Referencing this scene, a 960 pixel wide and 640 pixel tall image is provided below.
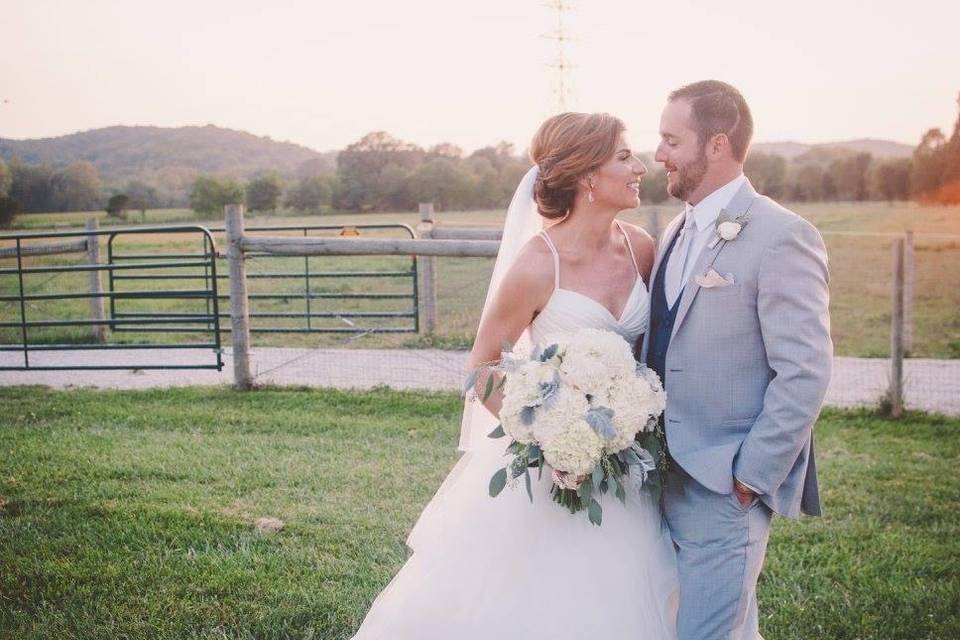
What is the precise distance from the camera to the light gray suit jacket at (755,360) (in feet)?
8.56

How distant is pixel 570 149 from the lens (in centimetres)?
326

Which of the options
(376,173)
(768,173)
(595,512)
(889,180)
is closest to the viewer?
(595,512)

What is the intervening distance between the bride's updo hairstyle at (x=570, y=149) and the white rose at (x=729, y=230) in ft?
2.19

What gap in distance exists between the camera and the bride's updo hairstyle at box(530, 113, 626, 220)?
3244 mm

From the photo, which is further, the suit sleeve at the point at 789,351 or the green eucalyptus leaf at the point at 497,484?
the green eucalyptus leaf at the point at 497,484

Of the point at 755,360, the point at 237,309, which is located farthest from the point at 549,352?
the point at 237,309

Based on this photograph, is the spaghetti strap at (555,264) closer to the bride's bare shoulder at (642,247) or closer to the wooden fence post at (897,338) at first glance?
the bride's bare shoulder at (642,247)

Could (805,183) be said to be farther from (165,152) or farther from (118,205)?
(118,205)

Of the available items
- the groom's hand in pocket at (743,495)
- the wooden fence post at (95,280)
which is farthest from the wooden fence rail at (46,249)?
the groom's hand in pocket at (743,495)

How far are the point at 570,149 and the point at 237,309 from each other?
6.03m

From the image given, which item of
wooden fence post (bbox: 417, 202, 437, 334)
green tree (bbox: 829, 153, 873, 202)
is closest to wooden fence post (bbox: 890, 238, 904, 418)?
wooden fence post (bbox: 417, 202, 437, 334)

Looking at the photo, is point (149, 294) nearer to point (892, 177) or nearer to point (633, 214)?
point (633, 214)

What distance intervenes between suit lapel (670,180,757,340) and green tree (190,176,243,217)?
24.2 metres

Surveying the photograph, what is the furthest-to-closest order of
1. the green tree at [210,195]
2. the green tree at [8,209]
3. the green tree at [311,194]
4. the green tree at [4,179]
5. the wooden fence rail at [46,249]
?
1. the green tree at [311,194]
2. the green tree at [210,195]
3. the wooden fence rail at [46,249]
4. the green tree at [8,209]
5. the green tree at [4,179]
